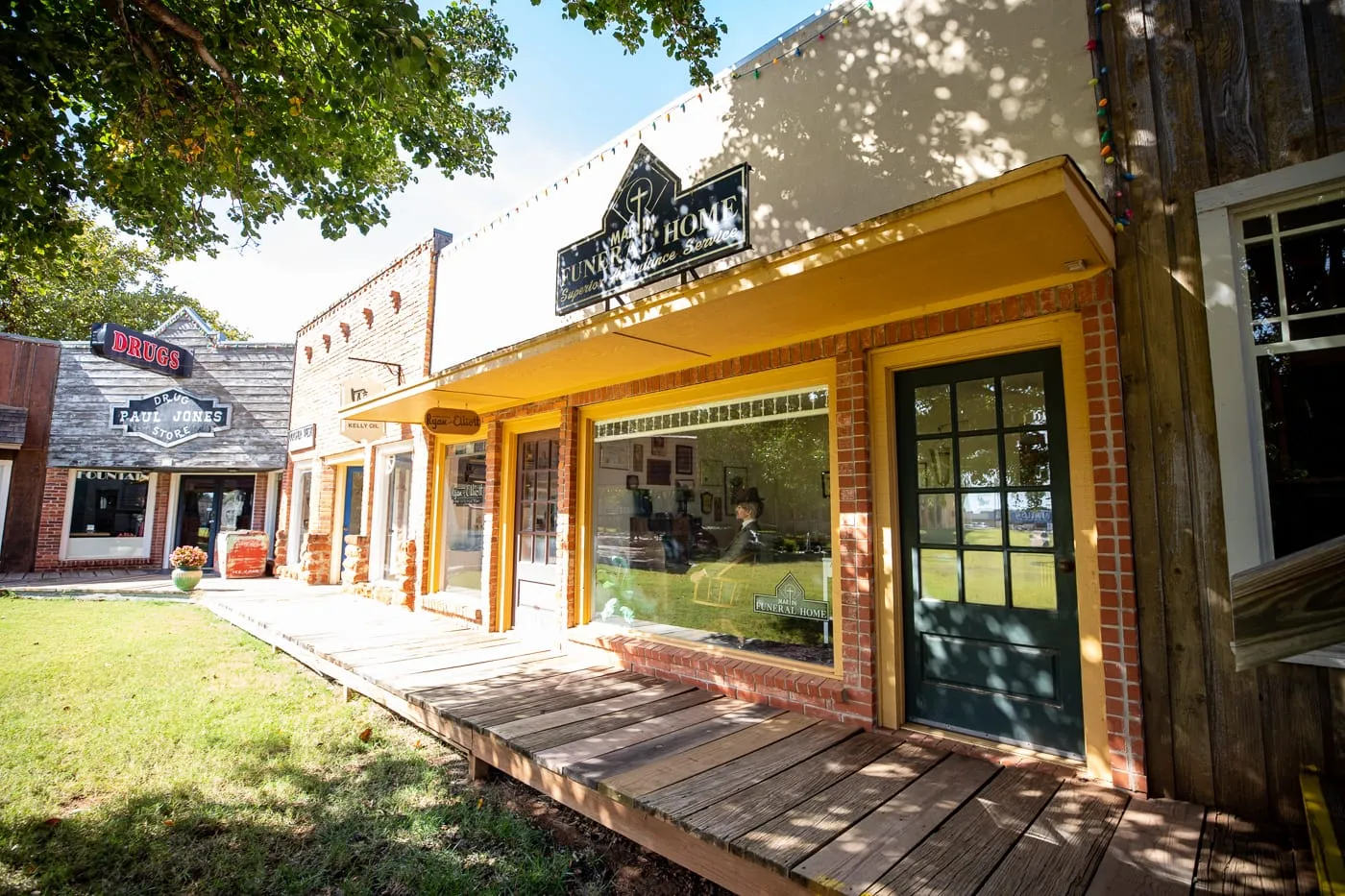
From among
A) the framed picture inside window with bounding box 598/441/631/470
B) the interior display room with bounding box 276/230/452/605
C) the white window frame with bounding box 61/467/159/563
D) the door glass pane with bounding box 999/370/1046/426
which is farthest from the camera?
the white window frame with bounding box 61/467/159/563

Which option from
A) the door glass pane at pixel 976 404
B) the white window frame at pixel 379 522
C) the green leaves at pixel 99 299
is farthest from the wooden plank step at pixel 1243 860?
the green leaves at pixel 99 299

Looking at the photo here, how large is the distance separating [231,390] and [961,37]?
1516cm

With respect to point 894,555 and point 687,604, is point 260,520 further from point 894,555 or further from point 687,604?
point 894,555

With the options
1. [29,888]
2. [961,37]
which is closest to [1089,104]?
[961,37]

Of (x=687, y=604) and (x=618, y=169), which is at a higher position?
(x=618, y=169)

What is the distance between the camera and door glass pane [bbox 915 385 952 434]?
3.51 meters

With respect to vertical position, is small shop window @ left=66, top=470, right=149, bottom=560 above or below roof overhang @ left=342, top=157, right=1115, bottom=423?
below

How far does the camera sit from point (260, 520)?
1389 centimetres

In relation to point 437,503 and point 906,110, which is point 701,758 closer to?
point 906,110

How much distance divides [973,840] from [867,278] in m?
2.37

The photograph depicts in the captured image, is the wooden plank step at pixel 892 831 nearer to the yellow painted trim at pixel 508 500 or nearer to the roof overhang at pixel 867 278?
the roof overhang at pixel 867 278

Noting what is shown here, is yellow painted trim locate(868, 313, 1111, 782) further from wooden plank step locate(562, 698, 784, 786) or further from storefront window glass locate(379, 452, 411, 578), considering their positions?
storefront window glass locate(379, 452, 411, 578)

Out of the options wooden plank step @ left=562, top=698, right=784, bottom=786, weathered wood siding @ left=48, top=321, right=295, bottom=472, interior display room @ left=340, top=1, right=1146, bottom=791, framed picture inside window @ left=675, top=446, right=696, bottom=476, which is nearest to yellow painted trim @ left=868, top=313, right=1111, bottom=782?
interior display room @ left=340, top=1, right=1146, bottom=791

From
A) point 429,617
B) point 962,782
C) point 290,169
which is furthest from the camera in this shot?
point 429,617
